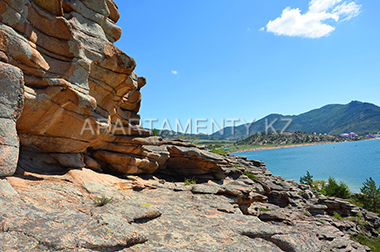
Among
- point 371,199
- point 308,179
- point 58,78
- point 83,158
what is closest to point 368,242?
point 371,199

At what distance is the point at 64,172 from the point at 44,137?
280 cm

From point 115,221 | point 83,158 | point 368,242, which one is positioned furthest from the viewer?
point 368,242

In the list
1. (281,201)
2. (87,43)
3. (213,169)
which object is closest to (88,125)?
(87,43)

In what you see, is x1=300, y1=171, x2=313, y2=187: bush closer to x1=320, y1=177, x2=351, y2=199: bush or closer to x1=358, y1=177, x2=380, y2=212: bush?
x1=320, y1=177, x2=351, y2=199: bush

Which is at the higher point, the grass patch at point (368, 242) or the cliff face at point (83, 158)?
the cliff face at point (83, 158)

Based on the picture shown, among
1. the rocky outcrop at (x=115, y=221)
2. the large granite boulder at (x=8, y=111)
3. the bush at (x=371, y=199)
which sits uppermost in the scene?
the large granite boulder at (x=8, y=111)

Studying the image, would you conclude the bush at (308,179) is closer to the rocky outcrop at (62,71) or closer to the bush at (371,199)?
the bush at (371,199)

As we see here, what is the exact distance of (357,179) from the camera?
277ft

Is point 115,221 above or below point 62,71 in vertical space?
below

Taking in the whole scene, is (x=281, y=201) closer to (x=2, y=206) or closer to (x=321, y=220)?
(x=321, y=220)

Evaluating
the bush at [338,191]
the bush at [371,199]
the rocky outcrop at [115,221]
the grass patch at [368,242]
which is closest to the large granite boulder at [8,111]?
the rocky outcrop at [115,221]

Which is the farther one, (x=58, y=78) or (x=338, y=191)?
(x=338, y=191)

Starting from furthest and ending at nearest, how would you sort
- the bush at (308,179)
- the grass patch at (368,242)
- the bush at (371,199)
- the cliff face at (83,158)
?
the bush at (308,179), the bush at (371,199), the grass patch at (368,242), the cliff face at (83,158)

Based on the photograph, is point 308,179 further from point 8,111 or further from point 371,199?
point 8,111
